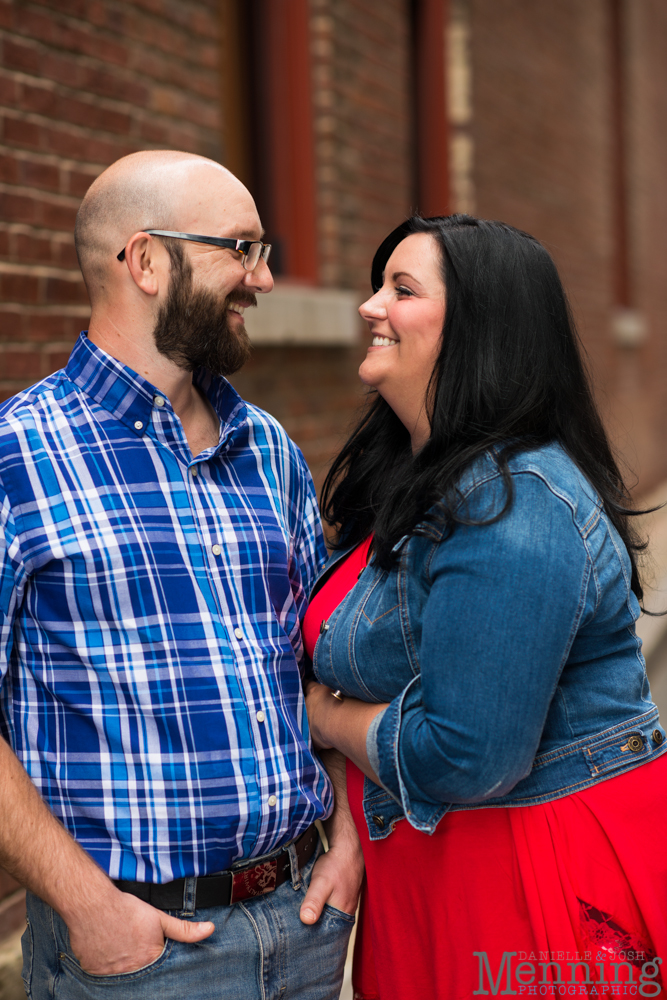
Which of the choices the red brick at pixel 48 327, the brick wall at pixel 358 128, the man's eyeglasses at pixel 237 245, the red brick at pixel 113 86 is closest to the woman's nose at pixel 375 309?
the man's eyeglasses at pixel 237 245

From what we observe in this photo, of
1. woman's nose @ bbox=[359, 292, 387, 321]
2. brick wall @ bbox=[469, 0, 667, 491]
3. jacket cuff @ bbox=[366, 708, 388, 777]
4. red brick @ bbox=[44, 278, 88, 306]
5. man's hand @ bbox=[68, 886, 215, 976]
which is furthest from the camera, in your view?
brick wall @ bbox=[469, 0, 667, 491]

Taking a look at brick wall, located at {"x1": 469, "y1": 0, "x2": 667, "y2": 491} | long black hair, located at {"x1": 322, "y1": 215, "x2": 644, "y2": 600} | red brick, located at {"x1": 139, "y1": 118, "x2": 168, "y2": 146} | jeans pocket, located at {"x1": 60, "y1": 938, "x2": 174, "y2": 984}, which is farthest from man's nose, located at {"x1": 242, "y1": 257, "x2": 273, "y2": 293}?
brick wall, located at {"x1": 469, "y1": 0, "x2": 667, "y2": 491}

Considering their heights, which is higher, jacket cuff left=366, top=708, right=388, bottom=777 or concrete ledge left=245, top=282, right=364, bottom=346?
concrete ledge left=245, top=282, right=364, bottom=346

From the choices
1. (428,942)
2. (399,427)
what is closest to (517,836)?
(428,942)

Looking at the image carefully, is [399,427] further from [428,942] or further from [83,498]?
[428,942]

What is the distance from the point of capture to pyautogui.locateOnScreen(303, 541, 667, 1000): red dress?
1.72 metres

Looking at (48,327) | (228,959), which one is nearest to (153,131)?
(48,327)

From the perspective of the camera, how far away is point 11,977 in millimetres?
2646

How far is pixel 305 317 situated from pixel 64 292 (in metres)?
1.66

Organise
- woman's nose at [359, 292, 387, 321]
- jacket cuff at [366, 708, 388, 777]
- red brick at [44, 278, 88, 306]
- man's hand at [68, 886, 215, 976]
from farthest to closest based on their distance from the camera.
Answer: red brick at [44, 278, 88, 306] < woman's nose at [359, 292, 387, 321] < jacket cuff at [366, 708, 388, 777] < man's hand at [68, 886, 215, 976]

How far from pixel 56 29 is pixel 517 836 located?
2694 mm

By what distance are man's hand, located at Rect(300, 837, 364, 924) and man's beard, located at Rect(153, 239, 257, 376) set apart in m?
1.10

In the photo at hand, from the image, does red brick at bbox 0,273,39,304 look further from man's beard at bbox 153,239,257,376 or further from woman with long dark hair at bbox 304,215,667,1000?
woman with long dark hair at bbox 304,215,667,1000

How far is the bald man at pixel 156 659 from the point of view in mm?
1728
